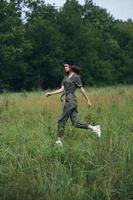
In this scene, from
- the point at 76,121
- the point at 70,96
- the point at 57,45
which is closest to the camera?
the point at 76,121

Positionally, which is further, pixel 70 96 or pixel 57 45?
pixel 57 45

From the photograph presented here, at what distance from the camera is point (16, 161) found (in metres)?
8.40

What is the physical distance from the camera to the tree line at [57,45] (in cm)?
6525

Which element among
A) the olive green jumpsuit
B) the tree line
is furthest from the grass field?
the tree line

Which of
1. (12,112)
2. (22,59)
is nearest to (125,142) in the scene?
(12,112)

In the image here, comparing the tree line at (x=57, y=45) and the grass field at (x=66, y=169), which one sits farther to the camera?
the tree line at (x=57, y=45)

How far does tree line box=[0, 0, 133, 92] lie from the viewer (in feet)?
214

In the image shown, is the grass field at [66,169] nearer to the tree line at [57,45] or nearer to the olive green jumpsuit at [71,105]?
the olive green jumpsuit at [71,105]

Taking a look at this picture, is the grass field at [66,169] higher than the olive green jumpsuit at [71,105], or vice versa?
the olive green jumpsuit at [71,105]

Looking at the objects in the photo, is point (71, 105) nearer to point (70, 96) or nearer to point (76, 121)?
point (70, 96)

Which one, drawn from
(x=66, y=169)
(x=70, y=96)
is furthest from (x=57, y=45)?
(x=66, y=169)

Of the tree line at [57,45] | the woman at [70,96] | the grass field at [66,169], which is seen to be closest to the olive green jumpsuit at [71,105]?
the woman at [70,96]

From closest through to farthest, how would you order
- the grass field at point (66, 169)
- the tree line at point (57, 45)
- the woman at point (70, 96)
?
the grass field at point (66, 169)
the woman at point (70, 96)
the tree line at point (57, 45)

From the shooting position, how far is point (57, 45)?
253ft
